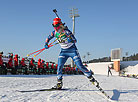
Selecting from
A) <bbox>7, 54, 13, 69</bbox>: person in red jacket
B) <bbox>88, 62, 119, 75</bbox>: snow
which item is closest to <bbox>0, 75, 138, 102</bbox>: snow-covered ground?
<bbox>7, 54, 13, 69</bbox>: person in red jacket

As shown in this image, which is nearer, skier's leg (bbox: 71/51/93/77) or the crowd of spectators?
skier's leg (bbox: 71/51/93/77)

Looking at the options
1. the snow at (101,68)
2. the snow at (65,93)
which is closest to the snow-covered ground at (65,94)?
the snow at (65,93)

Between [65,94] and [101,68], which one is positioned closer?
[65,94]

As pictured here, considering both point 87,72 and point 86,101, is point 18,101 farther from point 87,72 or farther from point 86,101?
point 87,72

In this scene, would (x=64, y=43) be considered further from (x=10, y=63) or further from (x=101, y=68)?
(x=101, y=68)

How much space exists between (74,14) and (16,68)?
3430 cm

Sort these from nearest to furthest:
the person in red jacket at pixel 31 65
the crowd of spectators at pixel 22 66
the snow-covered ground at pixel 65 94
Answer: the snow-covered ground at pixel 65 94 → the crowd of spectators at pixel 22 66 → the person in red jacket at pixel 31 65

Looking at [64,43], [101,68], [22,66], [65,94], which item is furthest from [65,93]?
[101,68]

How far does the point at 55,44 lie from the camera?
429 centimetres

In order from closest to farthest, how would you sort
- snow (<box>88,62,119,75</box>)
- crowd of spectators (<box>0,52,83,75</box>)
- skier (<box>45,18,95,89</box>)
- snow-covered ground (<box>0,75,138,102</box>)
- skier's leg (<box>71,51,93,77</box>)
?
1. snow-covered ground (<box>0,75,138,102</box>)
2. skier's leg (<box>71,51,93,77</box>)
3. skier (<box>45,18,95,89</box>)
4. crowd of spectators (<box>0,52,83,75</box>)
5. snow (<box>88,62,119,75</box>)

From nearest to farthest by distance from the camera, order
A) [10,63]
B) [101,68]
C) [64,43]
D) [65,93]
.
→ [65,93], [64,43], [10,63], [101,68]

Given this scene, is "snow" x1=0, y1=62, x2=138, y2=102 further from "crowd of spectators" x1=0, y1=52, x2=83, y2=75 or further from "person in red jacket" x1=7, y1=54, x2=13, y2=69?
"person in red jacket" x1=7, y1=54, x2=13, y2=69

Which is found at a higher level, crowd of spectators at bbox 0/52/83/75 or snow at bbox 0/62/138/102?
crowd of spectators at bbox 0/52/83/75

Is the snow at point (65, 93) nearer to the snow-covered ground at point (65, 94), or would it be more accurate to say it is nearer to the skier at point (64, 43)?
the snow-covered ground at point (65, 94)
